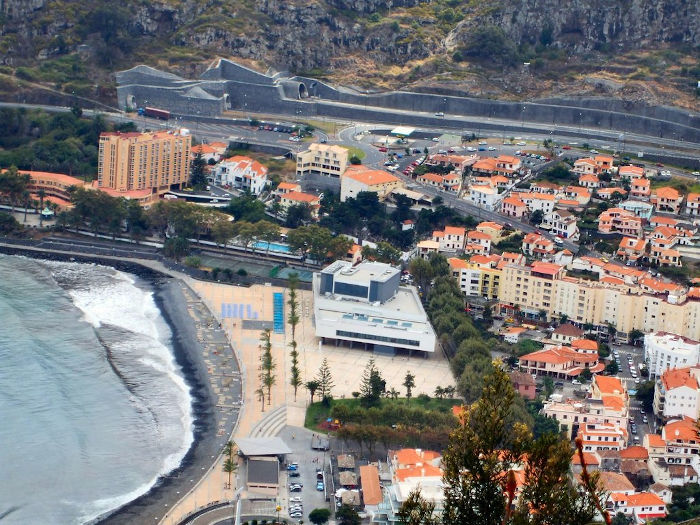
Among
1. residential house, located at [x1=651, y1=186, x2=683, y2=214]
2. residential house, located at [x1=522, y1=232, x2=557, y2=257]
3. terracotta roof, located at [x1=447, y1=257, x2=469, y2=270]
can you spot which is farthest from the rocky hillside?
terracotta roof, located at [x1=447, y1=257, x2=469, y2=270]

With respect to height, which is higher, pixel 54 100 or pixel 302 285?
pixel 54 100

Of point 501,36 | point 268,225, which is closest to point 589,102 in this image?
point 501,36

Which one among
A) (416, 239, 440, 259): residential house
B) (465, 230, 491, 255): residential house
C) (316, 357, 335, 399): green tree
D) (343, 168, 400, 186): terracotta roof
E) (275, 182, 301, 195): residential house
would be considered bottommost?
(316, 357, 335, 399): green tree

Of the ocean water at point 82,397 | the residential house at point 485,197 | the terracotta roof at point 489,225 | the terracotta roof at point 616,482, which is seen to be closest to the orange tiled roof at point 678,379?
the terracotta roof at point 616,482

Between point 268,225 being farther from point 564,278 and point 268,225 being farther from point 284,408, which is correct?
point 284,408

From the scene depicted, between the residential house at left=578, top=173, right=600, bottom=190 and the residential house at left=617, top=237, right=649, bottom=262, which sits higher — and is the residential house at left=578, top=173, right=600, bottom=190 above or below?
above

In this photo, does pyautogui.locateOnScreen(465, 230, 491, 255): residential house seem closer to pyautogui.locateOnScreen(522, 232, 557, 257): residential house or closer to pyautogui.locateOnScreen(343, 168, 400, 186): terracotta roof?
pyautogui.locateOnScreen(522, 232, 557, 257): residential house

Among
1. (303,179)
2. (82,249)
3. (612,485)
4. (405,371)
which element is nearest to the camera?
(612,485)
